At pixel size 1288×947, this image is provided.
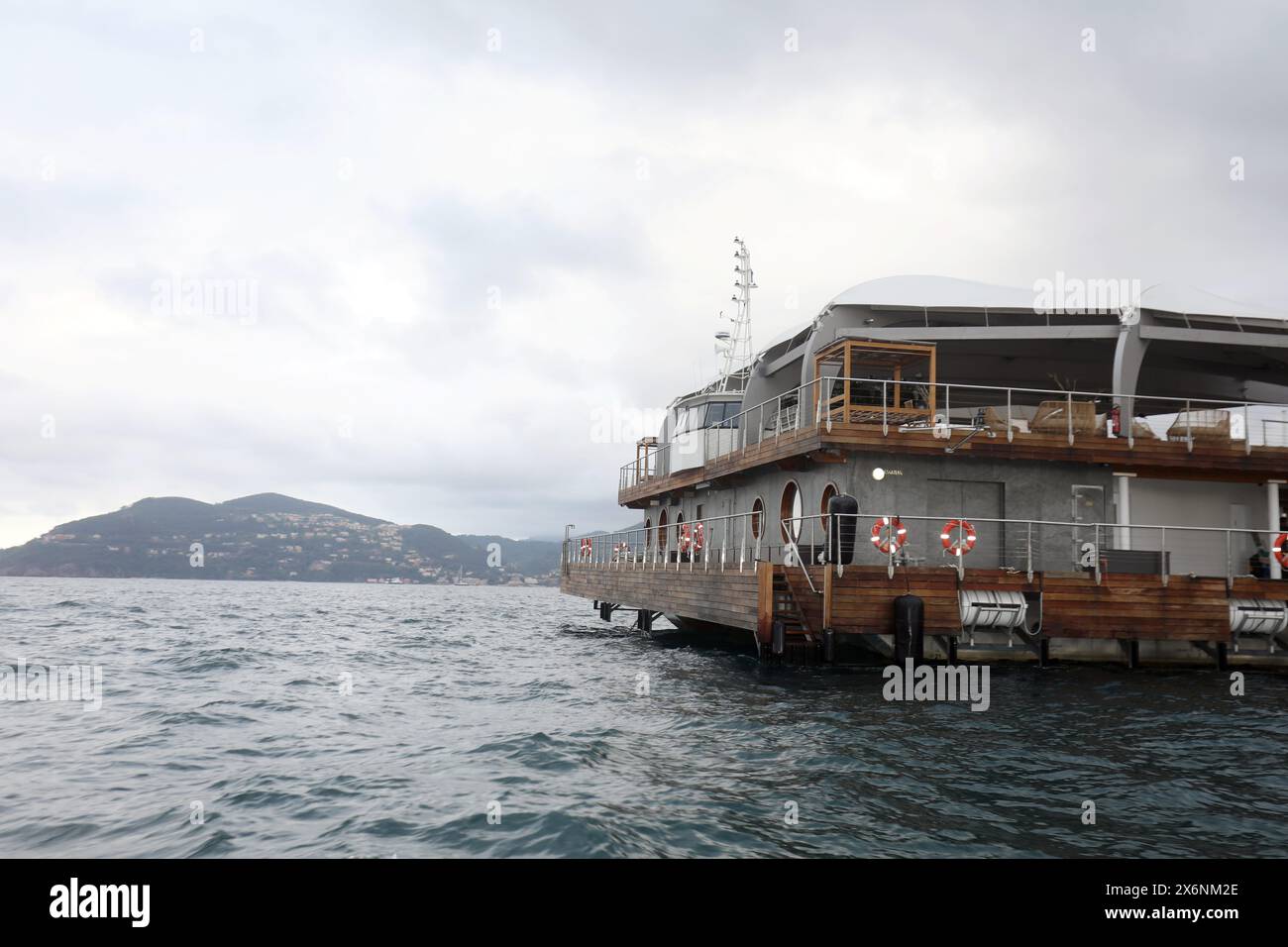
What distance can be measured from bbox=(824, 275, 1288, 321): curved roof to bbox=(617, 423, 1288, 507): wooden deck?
11.7 ft

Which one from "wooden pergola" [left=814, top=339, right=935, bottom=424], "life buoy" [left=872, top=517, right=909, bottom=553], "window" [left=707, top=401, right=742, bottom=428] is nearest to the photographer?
"life buoy" [left=872, top=517, right=909, bottom=553]

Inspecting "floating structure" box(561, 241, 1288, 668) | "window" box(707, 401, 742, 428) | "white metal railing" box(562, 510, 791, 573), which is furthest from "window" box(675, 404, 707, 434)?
"white metal railing" box(562, 510, 791, 573)

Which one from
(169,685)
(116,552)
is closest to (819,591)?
(169,685)

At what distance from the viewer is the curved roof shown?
Result: 21734 mm

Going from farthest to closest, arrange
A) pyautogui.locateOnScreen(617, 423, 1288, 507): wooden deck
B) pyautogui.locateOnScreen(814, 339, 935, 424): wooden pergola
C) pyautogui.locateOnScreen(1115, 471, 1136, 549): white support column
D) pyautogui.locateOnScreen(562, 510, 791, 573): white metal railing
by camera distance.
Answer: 1. pyautogui.locateOnScreen(562, 510, 791, 573): white metal railing
2. pyautogui.locateOnScreen(1115, 471, 1136, 549): white support column
3. pyautogui.locateOnScreen(814, 339, 935, 424): wooden pergola
4. pyautogui.locateOnScreen(617, 423, 1288, 507): wooden deck

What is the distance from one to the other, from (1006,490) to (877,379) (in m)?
3.62

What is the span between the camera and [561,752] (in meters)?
10.5

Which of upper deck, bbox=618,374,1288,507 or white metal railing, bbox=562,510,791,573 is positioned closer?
upper deck, bbox=618,374,1288,507

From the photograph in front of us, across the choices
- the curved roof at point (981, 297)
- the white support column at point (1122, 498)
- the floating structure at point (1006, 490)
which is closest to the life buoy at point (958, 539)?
the floating structure at point (1006, 490)

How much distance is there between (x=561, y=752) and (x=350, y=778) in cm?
230

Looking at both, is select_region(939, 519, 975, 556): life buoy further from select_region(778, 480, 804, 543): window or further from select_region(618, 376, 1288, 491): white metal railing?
select_region(778, 480, 804, 543): window

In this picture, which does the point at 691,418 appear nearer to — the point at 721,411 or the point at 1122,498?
the point at 721,411

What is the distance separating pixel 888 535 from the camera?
1667cm

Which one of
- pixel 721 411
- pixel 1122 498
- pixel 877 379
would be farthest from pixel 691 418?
pixel 1122 498
